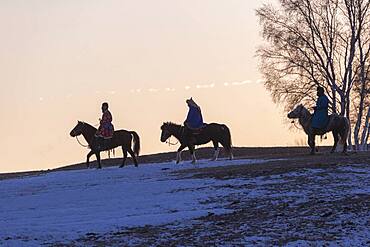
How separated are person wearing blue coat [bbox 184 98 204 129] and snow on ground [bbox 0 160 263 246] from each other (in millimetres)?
2890

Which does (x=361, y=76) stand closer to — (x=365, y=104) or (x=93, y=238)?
(x=365, y=104)

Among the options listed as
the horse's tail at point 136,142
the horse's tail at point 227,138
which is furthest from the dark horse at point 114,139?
the horse's tail at point 227,138

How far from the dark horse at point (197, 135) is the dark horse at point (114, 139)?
1.13m

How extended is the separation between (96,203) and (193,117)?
34.0ft

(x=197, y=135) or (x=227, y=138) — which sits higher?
(x=197, y=135)

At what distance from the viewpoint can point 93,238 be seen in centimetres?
1439

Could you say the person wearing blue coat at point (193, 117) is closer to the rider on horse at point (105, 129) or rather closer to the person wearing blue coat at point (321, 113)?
the rider on horse at point (105, 129)

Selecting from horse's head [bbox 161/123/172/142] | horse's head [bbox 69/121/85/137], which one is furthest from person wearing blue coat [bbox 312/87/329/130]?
horse's head [bbox 69/121/85/137]

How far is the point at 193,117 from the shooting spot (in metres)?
29.0

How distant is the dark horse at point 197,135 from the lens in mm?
28984

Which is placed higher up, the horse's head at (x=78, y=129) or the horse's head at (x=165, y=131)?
the horse's head at (x=78, y=129)

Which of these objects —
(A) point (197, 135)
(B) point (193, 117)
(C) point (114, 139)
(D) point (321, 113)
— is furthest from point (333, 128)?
(C) point (114, 139)

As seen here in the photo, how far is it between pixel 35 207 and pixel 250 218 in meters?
5.87

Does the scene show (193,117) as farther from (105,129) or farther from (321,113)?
(321,113)
